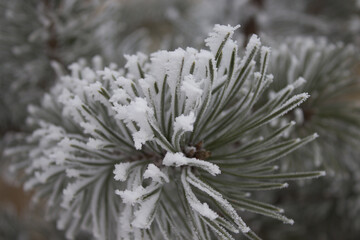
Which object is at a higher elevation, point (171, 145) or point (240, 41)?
point (240, 41)

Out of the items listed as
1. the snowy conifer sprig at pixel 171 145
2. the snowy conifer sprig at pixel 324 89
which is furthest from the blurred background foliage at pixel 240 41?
the snowy conifer sprig at pixel 171 145

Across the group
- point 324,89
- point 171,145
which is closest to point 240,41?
point 324,89

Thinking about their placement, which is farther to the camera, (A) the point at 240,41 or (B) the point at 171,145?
(A) the point at 240,41

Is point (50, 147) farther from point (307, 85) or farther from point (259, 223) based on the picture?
point (259, 223)

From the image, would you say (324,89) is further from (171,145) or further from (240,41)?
(171,145)

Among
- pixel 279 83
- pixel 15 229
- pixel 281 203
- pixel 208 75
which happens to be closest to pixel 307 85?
pixel 279 83

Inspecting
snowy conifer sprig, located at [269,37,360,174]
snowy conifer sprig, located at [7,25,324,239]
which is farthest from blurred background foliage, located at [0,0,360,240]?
snowy conifer sprig, located at [7,25,324,239]
